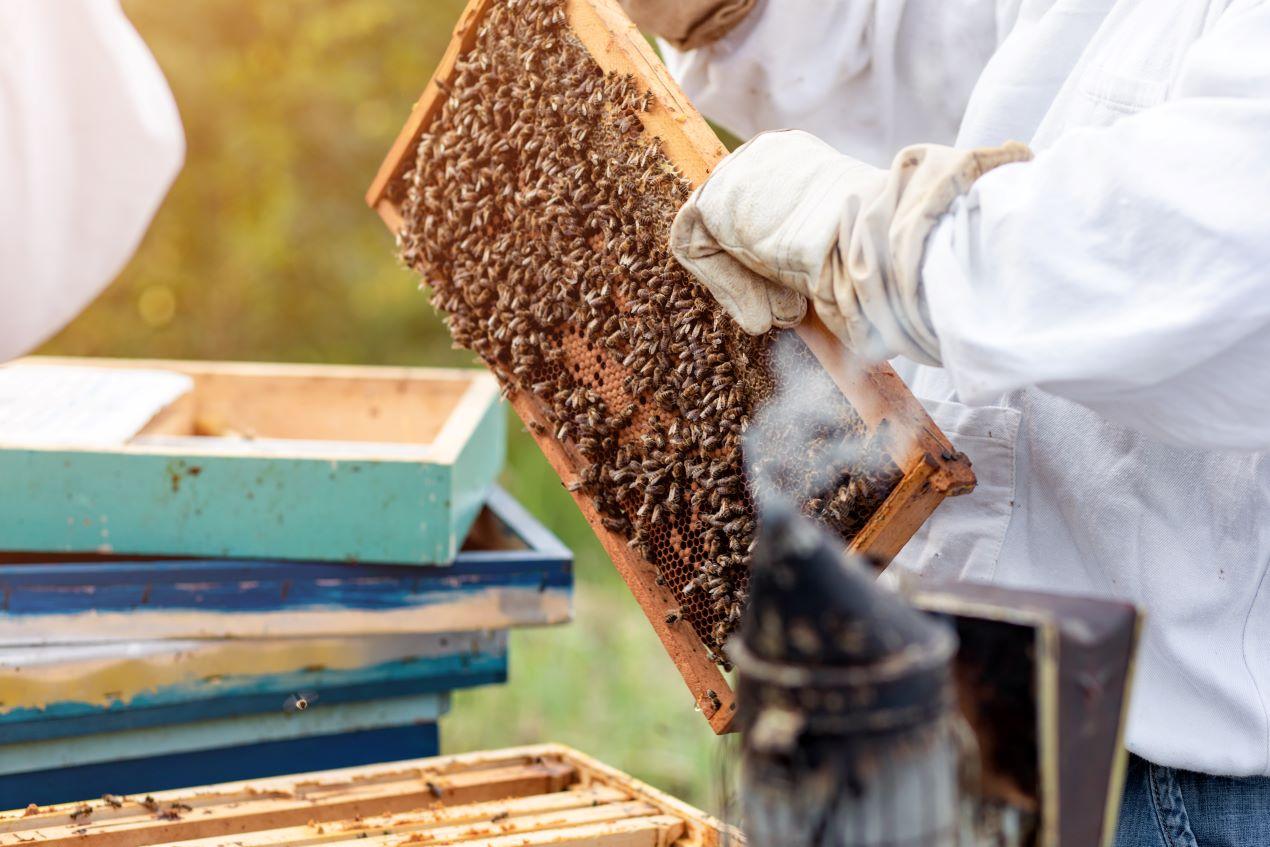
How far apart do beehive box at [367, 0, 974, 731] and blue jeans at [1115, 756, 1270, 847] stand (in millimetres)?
599

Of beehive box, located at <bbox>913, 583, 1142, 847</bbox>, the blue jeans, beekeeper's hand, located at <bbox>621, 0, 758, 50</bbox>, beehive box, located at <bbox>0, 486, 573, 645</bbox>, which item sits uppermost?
beekeeper's hand, located at <bbox>621, 0, 758, 50</bbox>

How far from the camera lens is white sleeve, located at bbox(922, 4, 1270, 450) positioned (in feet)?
4.78

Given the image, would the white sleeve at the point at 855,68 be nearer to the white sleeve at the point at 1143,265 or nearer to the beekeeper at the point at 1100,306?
the beekeeper at the point at 1100,306

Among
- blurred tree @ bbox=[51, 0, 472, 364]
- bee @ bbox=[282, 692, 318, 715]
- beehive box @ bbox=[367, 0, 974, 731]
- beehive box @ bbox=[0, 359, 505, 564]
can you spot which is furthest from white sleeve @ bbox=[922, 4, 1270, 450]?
blurred tree @ bbox=[51, 0, 472, 364]

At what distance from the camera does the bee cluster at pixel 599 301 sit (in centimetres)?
207

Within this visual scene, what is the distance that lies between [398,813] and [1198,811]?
1513mm

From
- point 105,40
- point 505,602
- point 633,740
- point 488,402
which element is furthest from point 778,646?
point 633,740

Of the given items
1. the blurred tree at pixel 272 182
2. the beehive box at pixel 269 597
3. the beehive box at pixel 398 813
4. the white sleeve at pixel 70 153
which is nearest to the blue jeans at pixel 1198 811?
the beehive box at pixel 398 813

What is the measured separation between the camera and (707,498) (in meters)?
2.10

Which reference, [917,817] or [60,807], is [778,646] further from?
[60,807]

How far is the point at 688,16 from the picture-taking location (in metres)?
2.66

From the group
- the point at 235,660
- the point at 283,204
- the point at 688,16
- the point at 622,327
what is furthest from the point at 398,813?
the point at 283,204

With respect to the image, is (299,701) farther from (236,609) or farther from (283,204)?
(283,204)

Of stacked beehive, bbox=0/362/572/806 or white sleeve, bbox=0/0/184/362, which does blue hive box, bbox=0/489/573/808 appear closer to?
stacked beehive, bbox=0/362/572/806
